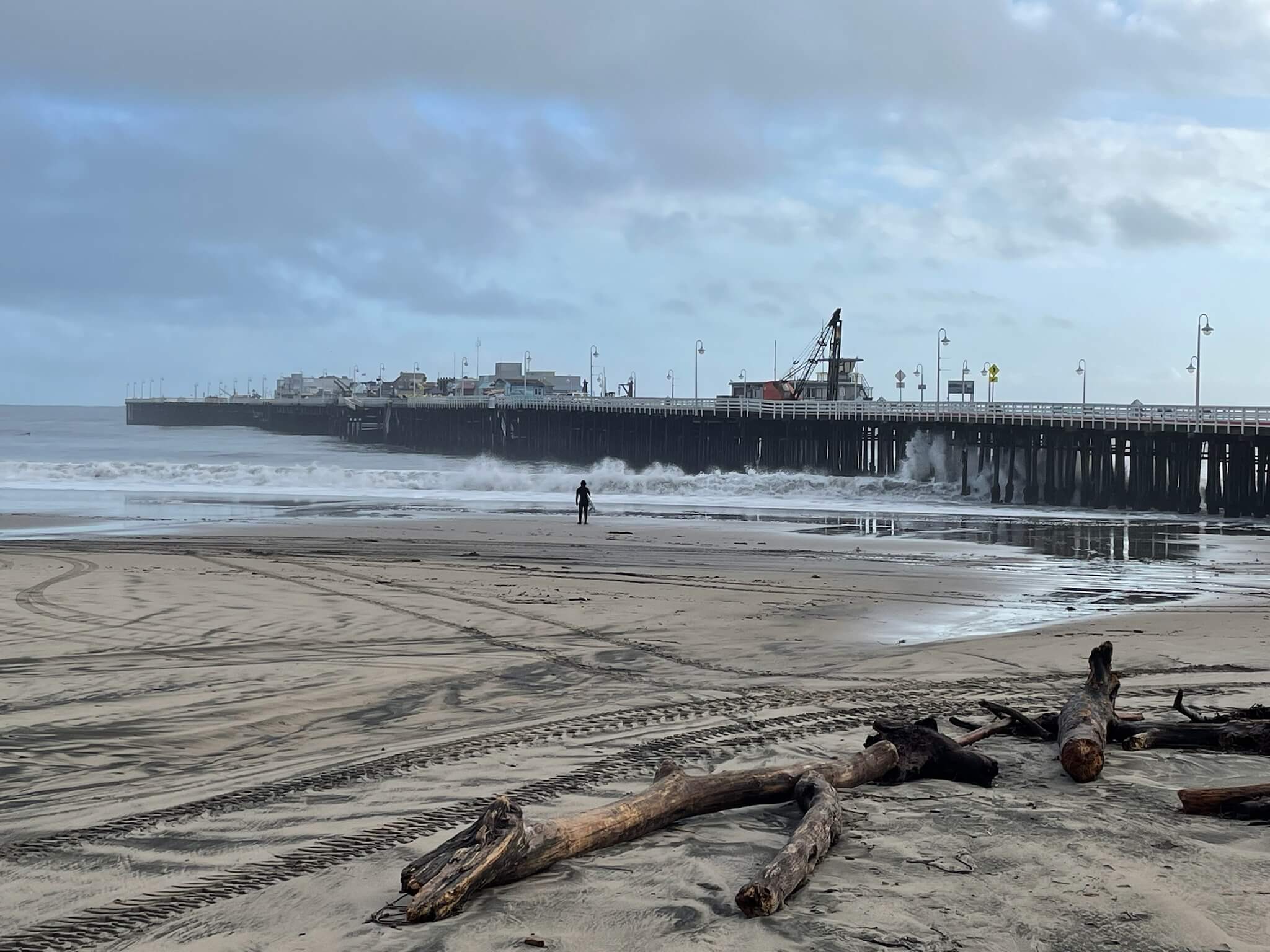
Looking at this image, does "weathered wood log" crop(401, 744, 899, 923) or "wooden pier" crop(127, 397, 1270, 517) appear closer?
"weathered wood log" crop(401, 744, 899, 923)

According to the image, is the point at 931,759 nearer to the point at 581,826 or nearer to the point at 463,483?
the point at 581,826

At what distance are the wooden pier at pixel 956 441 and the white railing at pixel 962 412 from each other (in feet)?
0.25

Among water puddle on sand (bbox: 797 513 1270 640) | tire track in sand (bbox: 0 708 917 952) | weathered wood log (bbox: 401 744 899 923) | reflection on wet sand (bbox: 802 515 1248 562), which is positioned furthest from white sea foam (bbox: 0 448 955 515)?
weathered wood log (bbox: 401 744 899 923)

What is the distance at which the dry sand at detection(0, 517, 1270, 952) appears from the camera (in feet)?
14.0

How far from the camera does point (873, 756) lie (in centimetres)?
614

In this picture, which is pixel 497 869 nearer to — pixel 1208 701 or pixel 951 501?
pixel 1208 701

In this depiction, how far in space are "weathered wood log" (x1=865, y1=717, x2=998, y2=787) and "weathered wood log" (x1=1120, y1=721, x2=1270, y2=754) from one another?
118cm

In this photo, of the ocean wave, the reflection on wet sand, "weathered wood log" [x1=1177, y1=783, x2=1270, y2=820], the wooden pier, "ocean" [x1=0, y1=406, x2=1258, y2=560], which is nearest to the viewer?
"weathered wood log" [x1=1177, y1=783, x2=1270, y2=820]

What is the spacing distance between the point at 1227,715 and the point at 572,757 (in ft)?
13.8

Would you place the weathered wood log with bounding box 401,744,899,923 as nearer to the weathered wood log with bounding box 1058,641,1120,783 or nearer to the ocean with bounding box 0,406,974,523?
the weathered wood log with bounding box 1058,641,1120,783

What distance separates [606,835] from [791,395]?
70.2m

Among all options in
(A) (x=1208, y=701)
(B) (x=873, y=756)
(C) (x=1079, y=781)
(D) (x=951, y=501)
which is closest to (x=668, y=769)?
(B) (x=873, y=756)

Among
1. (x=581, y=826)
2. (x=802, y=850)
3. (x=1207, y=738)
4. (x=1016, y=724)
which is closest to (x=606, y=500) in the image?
(x=1016, y=724)

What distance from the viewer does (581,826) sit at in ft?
16.2
